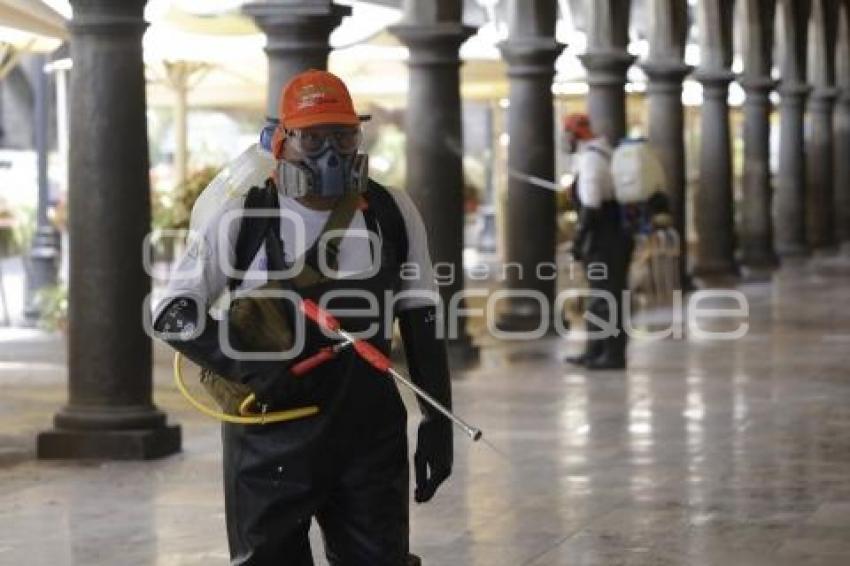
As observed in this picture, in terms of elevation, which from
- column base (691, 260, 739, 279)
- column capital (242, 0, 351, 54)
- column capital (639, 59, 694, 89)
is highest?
column capital (639, 59, 694, 89)

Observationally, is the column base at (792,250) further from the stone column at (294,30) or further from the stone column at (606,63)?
the stone column at (294,30)

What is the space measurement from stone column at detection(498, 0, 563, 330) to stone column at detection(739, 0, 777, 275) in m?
11.7

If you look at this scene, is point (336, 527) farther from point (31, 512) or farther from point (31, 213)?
point (31, 213)

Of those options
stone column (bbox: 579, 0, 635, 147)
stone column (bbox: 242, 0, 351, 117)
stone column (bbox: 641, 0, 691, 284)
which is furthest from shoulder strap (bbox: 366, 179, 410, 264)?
stone column (bbox: 641, 0, 691, 284)

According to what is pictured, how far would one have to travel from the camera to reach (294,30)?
1433cm

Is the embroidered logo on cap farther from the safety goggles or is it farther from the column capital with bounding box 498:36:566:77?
the column capital with bounding box 498:36:566:77

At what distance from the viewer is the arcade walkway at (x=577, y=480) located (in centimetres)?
927

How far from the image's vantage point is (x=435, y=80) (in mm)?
17469

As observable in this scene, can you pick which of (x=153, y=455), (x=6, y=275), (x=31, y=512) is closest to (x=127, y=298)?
(x=153, y=455)

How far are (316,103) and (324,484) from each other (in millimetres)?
991

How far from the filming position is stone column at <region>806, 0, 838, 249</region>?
38844mm

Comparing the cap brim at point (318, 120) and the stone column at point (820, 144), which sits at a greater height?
the stone column at point (820, 144)

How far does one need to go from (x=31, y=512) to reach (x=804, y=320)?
13115 mm

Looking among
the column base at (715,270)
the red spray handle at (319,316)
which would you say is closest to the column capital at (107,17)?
the red spray handle at (319,316)
